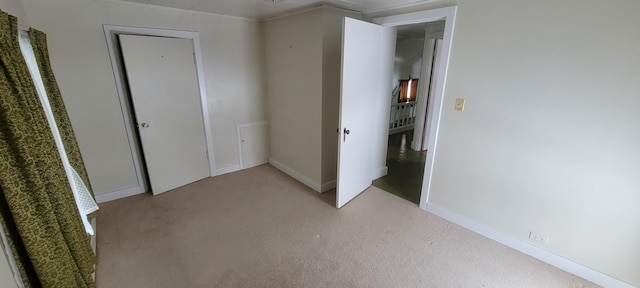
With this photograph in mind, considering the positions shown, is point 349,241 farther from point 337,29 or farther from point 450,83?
point 337,29

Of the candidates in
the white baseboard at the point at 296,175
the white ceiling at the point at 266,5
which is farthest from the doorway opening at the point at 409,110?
the white ceiling at the point at 266,5

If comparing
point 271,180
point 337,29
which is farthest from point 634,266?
point 271,180

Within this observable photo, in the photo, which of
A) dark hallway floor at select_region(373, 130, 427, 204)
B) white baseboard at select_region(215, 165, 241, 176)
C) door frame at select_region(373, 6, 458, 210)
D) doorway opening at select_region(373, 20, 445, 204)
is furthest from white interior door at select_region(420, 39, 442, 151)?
white baseboard at select_region(215, 165, 241, 176)

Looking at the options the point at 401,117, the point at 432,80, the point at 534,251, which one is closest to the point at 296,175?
the point at 534,251

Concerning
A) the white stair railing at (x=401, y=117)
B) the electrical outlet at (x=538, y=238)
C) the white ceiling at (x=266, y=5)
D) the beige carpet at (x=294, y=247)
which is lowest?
the beige carpet at (x=294, y=247)

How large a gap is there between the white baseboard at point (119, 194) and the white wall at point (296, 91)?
1774 mm

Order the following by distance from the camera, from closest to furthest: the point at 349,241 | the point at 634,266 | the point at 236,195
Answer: the point at 634,266 → the point at 349,241 → the point at 236,195

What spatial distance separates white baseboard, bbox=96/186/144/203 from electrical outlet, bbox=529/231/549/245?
4012 millimetres

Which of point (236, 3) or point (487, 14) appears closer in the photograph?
point (487, 14)

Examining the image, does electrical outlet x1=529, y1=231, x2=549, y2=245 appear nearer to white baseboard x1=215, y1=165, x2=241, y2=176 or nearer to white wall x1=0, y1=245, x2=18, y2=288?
white wall x1=0, y1=245, x2=18, y2=288

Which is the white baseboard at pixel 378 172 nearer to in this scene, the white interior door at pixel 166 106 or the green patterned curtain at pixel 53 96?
the white interior door at pixel 166 106

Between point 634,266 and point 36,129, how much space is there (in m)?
3.59

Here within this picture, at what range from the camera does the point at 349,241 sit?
2.29 m

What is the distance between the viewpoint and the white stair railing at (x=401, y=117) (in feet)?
19.1
